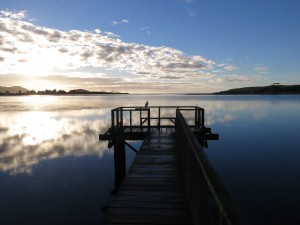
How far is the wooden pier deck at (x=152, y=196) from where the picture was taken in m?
5.14

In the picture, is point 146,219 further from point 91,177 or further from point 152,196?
point 91,177

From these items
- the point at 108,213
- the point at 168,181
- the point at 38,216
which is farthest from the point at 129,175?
the point at 38,216

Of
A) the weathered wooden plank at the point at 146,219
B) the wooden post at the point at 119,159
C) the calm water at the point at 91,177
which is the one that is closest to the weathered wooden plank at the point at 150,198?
the weathered wooden plank at the point at 146,219

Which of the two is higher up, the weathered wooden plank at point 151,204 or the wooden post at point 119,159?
the weathered wooden plank at point 151,204

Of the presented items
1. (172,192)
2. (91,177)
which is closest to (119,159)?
(91,177)

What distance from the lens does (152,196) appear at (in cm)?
621

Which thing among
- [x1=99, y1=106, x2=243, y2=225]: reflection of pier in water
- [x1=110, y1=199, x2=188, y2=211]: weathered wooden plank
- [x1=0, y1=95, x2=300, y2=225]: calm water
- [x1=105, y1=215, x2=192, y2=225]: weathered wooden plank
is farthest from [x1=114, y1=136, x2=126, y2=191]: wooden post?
[x1=105, y1=215, x2=192, y2=225]: weathered wooden plank

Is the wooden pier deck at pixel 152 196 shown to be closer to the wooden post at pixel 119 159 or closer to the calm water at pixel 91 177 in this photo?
the calm water at pixel 91 177

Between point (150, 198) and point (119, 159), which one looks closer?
point (150, 198)

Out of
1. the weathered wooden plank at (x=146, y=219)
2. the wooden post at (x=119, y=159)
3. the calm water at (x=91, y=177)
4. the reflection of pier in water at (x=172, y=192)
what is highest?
the reflection of pier in water at (x=172, y=192)

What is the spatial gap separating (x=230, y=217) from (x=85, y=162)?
19418 mm

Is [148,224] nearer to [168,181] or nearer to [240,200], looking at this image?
[168,181]

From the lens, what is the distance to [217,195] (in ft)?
8.07

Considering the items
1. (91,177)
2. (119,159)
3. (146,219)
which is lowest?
(91,177)
